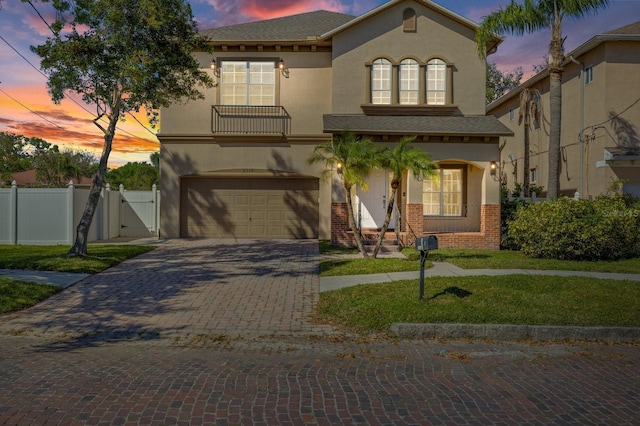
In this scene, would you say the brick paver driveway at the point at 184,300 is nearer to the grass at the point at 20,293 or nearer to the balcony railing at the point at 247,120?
the grass at the point at 20,293

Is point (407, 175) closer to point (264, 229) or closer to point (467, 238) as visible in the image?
point (467, 238)

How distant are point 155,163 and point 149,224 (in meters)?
49.4

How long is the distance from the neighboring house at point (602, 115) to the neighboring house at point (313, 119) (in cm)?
550

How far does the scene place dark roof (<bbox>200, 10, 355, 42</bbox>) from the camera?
2033 cm

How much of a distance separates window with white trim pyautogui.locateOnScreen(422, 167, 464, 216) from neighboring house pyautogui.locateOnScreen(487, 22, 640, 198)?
6.32 meters

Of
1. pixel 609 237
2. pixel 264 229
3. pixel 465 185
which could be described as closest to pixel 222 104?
pixel 264 229

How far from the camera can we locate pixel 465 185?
1980 centimetres

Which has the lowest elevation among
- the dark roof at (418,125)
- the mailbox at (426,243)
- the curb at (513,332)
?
the curb at (513,332)

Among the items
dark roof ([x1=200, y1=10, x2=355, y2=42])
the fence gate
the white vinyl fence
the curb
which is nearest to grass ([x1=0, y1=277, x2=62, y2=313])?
the curb

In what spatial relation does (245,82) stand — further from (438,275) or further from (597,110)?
(597,110)

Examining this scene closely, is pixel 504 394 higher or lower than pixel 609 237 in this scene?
lower

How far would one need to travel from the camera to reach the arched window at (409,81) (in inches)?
770

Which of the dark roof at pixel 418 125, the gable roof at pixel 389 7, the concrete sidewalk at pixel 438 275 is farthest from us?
the gable roof at pixel 389 7

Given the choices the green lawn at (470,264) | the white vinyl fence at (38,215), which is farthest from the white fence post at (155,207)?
the green lawn at (470,264)
